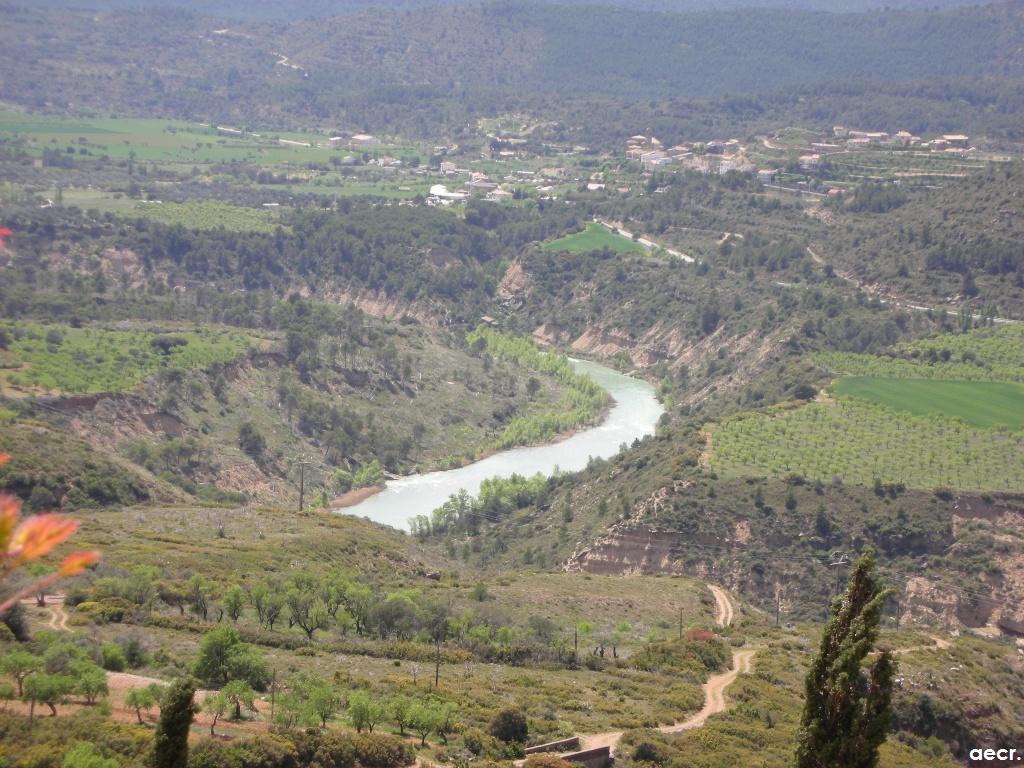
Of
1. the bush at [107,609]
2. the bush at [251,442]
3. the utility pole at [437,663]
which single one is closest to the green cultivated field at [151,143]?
the bush at [251,442]

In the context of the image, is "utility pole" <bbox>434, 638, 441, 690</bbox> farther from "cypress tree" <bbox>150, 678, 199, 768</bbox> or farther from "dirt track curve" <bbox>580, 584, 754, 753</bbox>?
"cypress tree" <bbox>150, 678, 199, 768</bbox>

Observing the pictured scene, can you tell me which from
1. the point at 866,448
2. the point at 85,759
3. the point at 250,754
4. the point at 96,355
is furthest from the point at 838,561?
the point at 96,355

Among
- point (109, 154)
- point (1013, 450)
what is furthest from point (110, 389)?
point (109, 154)

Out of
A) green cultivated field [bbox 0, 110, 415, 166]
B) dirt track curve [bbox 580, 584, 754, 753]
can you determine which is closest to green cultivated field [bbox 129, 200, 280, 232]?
green cultivated field [bbox 0, 110, 415, 166]

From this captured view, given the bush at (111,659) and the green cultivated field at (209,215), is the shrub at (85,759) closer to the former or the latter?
the bush at (111,659)

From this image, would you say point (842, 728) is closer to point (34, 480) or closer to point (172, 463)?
point (34, 480)

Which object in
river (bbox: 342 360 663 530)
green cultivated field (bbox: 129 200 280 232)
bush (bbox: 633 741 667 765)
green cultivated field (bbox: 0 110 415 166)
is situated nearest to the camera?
bush (bbox: 633 741 667 765)

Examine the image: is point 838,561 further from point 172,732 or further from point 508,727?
point 172,732
